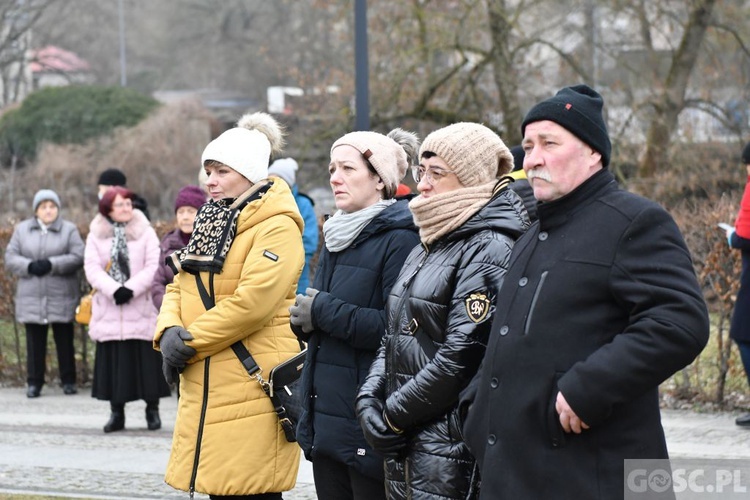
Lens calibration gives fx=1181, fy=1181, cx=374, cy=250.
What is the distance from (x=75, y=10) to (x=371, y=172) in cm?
3902

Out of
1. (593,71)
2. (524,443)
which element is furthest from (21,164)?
(524,443)

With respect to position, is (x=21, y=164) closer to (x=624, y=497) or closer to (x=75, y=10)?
(x=75, y=10)

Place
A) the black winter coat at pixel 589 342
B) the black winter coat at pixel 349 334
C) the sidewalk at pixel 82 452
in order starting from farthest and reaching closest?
the sidewalk at pixel 82 452 < the black winter coat at pixel 349 334 < the black winter coat at pixel 589 342

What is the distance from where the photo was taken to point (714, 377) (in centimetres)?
984

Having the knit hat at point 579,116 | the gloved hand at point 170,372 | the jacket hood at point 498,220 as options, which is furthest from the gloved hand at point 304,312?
the knit hat at point 579,116

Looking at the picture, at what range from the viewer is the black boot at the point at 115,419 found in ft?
32.0

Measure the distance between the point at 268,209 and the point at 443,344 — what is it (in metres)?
1.68

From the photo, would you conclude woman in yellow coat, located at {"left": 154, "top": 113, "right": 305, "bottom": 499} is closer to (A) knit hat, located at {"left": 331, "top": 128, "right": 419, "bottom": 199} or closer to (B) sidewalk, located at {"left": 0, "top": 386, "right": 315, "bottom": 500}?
(A) knit hat, located at {"left": 331, "top": 128, "right": 419, "bottom": 199}

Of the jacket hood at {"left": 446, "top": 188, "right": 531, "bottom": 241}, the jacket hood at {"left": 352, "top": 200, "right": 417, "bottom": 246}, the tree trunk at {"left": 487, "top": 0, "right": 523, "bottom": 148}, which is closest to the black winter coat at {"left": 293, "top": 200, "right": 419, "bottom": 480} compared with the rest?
the jacket hood at {"left": 352, "top": 200, "right": 417, "bottom": 246}

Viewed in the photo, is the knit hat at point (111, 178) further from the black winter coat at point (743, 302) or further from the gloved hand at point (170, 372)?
the gloved hand at point (170, 372)

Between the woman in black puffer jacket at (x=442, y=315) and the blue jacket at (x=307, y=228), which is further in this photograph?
the blue jacket at (x=307, y=228)

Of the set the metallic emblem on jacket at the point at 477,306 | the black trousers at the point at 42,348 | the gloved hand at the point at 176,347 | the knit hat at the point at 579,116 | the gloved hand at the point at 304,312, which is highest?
the knit hat at the point at 579,116

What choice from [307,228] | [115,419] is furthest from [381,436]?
[115,419]

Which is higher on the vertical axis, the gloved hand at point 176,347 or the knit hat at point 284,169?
the knit hat at point 284,169
